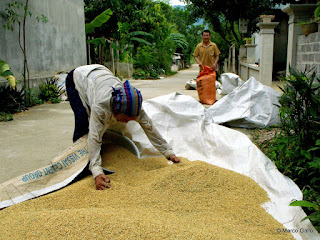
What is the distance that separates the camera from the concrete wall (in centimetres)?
580

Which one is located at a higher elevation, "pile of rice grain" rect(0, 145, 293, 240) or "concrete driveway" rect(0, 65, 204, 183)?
"pile of rice grain" rect(0, 145, 293, 240)

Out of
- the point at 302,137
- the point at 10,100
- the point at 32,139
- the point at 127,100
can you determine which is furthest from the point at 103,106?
the point at 10,100

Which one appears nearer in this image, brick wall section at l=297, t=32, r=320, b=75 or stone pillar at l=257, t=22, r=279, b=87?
brick wall section at l=297, t=32, r=320, b=75

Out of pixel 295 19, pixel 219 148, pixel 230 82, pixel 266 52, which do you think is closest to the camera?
pixel 219 148

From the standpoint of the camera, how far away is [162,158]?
8.49ft

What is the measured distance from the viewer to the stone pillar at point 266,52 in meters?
6.43

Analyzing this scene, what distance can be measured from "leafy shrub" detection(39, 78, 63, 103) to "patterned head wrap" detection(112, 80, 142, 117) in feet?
16.1

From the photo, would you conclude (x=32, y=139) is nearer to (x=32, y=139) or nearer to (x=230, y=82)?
(x=32, y=139)

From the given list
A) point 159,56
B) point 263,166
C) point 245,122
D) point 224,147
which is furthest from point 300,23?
point 159,56

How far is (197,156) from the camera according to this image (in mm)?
2768

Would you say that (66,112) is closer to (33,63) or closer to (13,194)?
(33,63)

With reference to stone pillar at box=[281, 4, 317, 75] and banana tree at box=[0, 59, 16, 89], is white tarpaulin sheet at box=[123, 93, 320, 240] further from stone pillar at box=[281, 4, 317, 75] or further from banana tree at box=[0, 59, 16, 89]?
banana tree at box=[0, 59, 16, 89]

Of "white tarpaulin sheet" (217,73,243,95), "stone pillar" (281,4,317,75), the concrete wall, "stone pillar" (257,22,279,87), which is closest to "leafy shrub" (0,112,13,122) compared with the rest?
the concrete wall

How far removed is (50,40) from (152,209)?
21.0 feet
